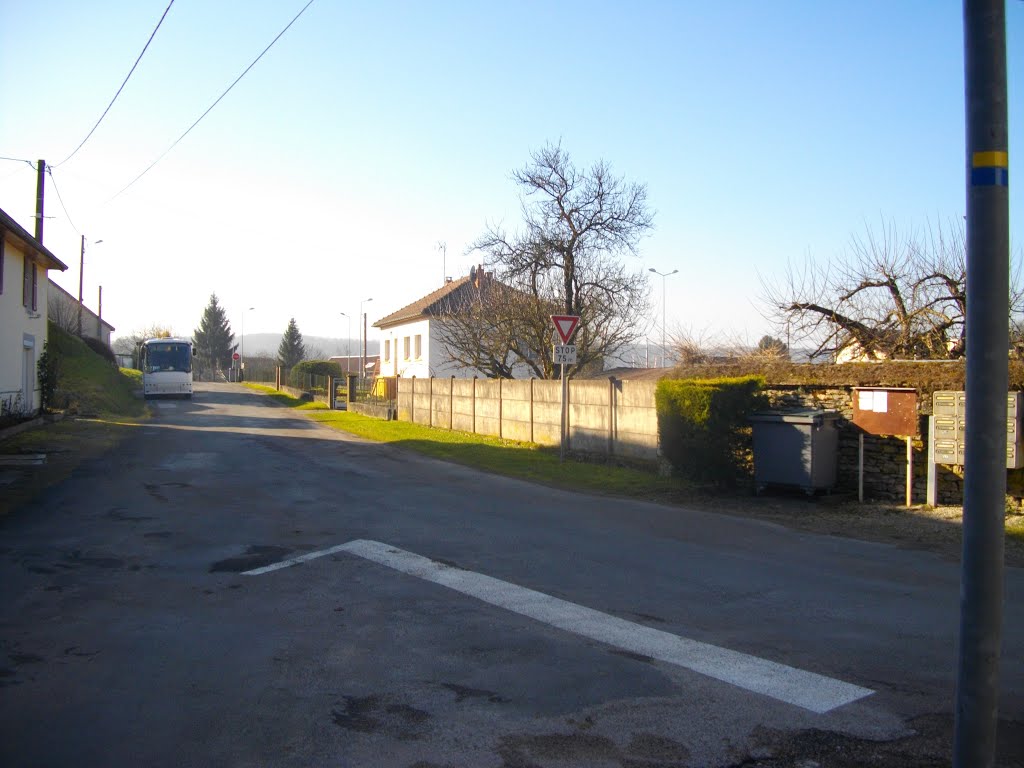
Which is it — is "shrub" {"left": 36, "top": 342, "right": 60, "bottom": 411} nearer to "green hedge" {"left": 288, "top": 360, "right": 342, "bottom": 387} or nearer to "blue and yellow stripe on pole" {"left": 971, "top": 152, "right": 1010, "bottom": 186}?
"green hedge" {"left": 288, "top": 360, "right": 342, "bottom": 387}

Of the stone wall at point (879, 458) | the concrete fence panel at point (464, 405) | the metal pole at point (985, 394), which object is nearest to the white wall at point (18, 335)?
the concrete fence panel at point (464, 405)

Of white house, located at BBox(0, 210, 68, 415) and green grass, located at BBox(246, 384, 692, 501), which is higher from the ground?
white house, located at BBox(0, 210, 68, 415)

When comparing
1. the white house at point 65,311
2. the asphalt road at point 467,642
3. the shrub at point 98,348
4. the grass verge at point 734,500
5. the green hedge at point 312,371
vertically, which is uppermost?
the white house at point 65,311

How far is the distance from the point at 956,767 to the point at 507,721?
7.02 feet

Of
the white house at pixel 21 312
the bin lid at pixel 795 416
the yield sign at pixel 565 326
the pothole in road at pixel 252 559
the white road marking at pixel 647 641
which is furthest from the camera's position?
the white house at pixel 21 312

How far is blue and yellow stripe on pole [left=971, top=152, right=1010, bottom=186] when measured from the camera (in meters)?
2.96

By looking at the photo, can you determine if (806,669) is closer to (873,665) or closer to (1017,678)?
(873,665)

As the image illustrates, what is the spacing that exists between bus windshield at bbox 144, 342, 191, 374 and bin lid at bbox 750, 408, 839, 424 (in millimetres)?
35425

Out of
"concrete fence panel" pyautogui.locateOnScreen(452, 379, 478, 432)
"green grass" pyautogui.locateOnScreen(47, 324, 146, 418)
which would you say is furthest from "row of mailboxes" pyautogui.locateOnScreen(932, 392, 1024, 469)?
"green grass" pyautogui.locateOnScreen(47, 324, 146, 418)

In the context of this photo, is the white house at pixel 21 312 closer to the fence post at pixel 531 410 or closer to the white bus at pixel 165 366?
the white bus at pixel 165 366

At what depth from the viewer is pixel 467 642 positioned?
18.4 feet

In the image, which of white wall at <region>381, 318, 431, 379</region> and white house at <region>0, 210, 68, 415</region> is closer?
white house at <region>0, 210, 68, 415</region>

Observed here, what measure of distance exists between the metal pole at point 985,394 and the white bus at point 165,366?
4271cm

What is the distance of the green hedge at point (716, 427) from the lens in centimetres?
1286
